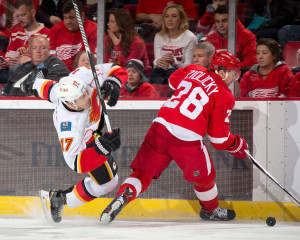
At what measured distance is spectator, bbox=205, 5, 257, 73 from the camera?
3.95 m

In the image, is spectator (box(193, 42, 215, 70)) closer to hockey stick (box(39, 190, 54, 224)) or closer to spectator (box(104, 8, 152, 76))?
spectator (box(104, 8, 152, 76))

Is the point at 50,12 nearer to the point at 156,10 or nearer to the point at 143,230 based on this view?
the point at 156,10

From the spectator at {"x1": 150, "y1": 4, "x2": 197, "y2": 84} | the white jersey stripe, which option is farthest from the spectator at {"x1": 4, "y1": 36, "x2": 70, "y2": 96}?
the white jersey stripe

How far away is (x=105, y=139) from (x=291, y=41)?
1.68 m

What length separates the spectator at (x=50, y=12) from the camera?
4316mm

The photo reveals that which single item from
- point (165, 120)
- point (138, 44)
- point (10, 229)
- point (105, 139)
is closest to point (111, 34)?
point (138, 44)

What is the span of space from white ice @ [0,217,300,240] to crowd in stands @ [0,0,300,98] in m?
0.91

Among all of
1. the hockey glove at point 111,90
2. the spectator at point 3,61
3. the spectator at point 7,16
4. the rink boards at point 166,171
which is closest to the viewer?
the hockey glove at point 111,90

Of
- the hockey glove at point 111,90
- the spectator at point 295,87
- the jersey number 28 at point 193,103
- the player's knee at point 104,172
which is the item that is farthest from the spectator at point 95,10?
the spectator at point 295,87

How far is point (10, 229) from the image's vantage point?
3291 mm

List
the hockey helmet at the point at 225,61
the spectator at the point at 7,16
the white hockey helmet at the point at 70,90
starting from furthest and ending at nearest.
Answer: the spectator at the point at 7,16 < the hockey helmet at the point at 225,61 < the white hockey helmet at the point at 70,90

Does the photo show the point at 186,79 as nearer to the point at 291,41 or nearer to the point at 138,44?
the point at 138,44

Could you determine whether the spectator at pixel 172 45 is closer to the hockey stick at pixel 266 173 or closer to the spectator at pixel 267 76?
the spectator at pixel 267 76

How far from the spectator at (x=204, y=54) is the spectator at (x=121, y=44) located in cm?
37
